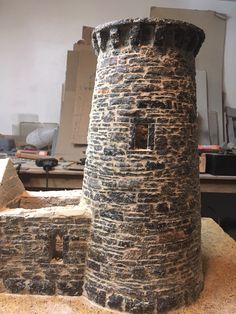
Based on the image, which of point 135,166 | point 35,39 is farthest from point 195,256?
point 35,39

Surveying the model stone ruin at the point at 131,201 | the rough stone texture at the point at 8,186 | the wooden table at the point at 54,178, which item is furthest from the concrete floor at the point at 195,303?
the wooden table at the point at 54,178

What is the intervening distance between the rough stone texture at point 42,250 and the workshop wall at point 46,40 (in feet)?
19.0

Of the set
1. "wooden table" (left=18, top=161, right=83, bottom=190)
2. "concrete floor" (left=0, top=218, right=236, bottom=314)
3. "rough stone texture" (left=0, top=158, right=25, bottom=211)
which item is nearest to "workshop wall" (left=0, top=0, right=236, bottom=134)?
"wooden table" (left=18, top=161, right=83, bottom=190)

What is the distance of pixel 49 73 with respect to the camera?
968 cm

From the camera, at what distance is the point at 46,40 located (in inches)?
379

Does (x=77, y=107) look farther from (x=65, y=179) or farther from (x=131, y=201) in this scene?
(x=131, y=201)

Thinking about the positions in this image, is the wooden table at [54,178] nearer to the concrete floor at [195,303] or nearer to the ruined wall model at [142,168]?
the ruined wall model at [142,168]

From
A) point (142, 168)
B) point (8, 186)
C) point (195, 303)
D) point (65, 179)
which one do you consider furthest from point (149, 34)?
point (65, 179)

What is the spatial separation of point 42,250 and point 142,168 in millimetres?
1707

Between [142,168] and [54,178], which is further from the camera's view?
[54,178]

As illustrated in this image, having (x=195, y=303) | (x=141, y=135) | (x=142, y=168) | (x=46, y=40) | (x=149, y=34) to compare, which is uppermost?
(x=46, y=40)

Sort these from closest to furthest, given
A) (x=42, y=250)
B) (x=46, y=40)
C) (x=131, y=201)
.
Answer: (x=131, y=201) < (x=42, y=250) < (x=46, y=40)

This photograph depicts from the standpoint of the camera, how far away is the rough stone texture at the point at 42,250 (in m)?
4.38

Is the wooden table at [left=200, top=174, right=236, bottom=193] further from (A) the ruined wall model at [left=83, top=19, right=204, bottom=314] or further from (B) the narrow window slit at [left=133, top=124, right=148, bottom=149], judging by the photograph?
(B) the narrow window slit at [left=133, top=124, right=148, bottom=149]
